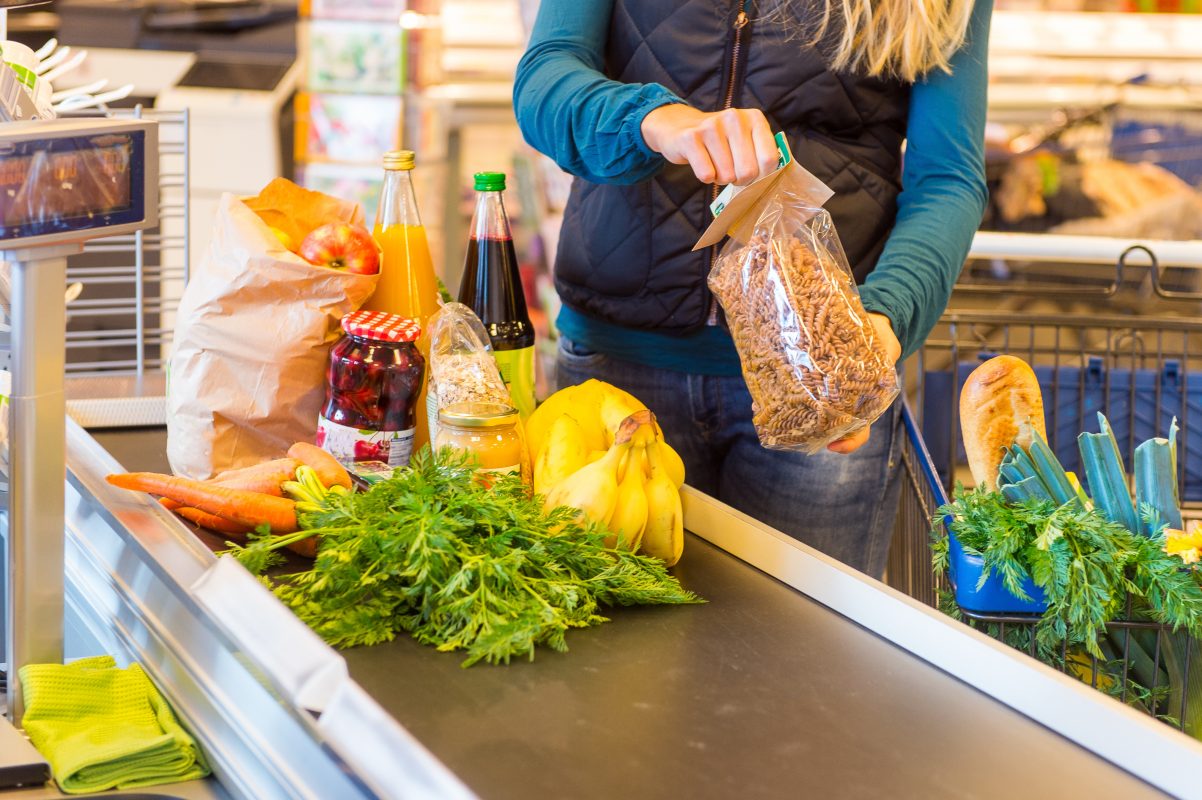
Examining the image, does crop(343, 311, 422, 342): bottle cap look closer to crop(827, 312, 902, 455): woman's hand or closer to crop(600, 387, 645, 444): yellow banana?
crop(600, 387, 645, 444): yellow banana

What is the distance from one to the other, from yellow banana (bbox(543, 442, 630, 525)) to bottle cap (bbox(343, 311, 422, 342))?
0.24m

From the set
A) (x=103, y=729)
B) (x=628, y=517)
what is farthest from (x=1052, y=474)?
(x=103, y=729)

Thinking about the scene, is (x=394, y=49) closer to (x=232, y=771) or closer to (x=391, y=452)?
(x=391, y=452)

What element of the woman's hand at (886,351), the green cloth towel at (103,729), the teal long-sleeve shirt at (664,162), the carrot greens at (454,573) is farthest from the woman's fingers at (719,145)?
the green cloth towel at (103,729)

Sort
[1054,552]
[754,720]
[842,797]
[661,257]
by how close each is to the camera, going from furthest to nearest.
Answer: [661,257], [1054,552], [754,720], [842,797]

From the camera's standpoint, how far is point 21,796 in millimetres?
955

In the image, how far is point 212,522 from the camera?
125 centimetres

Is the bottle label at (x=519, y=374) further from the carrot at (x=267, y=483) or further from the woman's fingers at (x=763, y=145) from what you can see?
the woman's fingers at (x=763, y=145)

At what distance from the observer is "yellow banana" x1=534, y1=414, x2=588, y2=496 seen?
4.02ft

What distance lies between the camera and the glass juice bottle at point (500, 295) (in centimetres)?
140

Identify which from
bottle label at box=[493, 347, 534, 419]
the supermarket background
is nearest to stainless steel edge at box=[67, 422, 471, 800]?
bottle label at box=[493, 347, 534, 419]

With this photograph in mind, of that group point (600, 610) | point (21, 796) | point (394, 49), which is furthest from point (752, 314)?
point (394, 49)

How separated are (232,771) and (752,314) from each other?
624 millimetres

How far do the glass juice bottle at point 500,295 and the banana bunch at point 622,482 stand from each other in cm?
14
